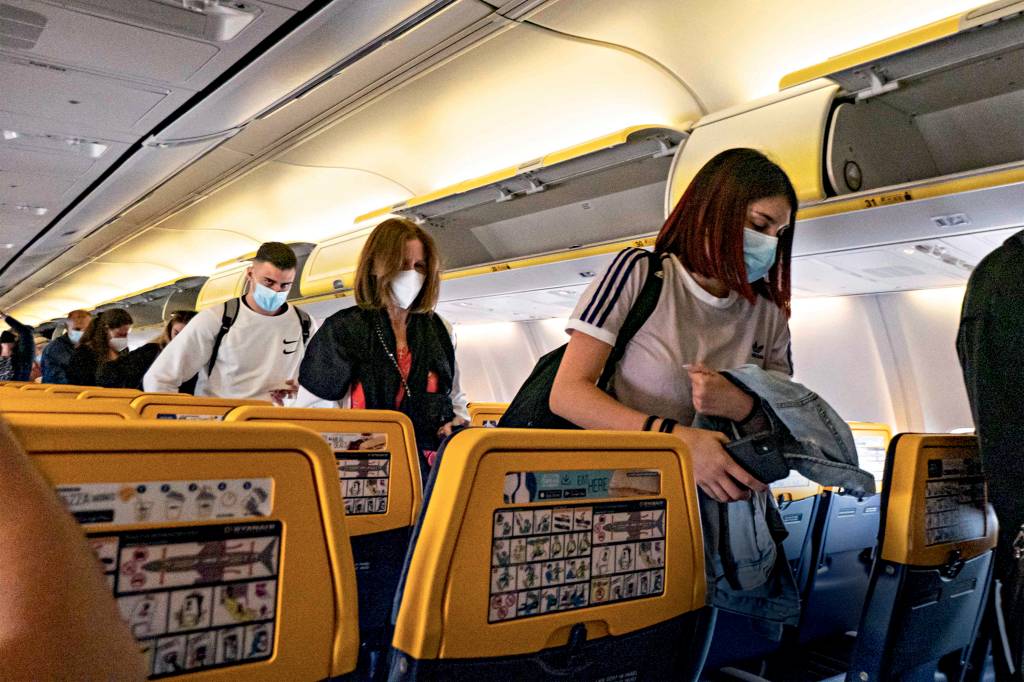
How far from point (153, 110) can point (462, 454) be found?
549cm

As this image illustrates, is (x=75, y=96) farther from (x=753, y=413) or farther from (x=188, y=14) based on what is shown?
(x=753, y=413)

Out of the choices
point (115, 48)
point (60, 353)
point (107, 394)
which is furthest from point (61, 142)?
point (107, 394)

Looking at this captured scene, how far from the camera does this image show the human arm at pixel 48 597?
2.12 ft

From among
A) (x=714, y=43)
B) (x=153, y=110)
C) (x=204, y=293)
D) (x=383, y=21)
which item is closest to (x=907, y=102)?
(x=714, y=43)

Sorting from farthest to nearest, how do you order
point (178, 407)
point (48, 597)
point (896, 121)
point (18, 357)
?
point (18, 357) < point (896, 121) < point (178, 407) < point (48, 597)

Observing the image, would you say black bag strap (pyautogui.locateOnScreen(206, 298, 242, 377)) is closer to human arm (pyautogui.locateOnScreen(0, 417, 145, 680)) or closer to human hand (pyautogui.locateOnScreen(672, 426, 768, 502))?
human hand (pyautogui.locateOnScreen(672, 426, 768, 502))

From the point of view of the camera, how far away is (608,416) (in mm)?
1939

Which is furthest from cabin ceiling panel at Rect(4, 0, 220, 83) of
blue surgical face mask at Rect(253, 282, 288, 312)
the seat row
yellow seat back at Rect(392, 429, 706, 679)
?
yellow seat back at Rect(392, 429, 706, 679)

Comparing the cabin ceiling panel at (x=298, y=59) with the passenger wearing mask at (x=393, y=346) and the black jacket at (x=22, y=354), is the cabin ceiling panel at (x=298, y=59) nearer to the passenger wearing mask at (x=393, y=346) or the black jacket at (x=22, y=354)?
the passenger wearing mask at (x=393, y=346)

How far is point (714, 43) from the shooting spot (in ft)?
17.4

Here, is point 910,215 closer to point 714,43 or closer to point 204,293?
point 714,43

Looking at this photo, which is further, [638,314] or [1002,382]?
[638,314]

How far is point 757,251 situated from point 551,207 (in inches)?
190

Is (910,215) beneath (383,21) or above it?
beneath
